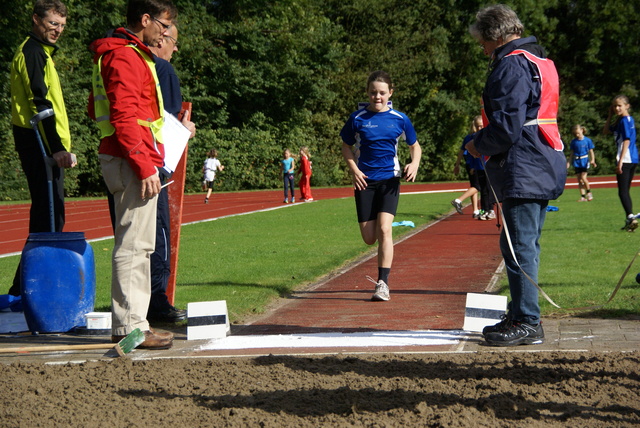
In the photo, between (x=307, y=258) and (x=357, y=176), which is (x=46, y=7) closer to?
(x=357, y=176)

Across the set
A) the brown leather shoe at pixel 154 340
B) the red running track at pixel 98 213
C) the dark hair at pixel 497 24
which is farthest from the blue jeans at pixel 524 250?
the red running track at pixel 98 213

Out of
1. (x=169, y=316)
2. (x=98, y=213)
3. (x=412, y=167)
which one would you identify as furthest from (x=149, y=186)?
(x=98, y=213)

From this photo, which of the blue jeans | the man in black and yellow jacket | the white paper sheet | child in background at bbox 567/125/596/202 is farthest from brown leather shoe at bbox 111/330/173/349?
child in background at bbox 567/125/596/202

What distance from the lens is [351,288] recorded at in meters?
8.20

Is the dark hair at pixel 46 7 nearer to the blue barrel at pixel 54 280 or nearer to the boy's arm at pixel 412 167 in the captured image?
the blue barrel at pixel 54 280

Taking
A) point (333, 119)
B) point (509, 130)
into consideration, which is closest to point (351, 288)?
point (509, 130)

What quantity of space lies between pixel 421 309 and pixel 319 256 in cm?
401

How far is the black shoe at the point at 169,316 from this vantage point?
6.36m

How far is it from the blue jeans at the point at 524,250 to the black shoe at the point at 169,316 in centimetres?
261

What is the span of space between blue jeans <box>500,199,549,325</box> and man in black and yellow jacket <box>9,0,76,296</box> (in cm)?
350

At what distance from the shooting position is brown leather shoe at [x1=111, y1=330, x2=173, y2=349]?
5.27 m

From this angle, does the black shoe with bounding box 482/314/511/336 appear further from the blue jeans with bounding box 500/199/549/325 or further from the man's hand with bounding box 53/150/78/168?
the man's hand with bounding box 53/150/78/168

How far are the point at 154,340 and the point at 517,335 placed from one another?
2.35 meters

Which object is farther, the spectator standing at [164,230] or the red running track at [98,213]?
the red running track at [98,213]
